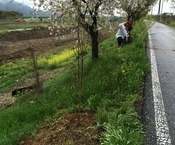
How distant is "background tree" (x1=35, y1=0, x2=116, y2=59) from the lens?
7.85m

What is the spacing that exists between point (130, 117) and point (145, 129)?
298mm

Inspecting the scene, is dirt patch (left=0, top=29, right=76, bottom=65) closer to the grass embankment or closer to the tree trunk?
the tree trunk

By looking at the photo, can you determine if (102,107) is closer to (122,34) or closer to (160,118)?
(160,118)

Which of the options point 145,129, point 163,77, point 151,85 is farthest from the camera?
point 163,77

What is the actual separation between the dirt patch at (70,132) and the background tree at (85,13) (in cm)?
295

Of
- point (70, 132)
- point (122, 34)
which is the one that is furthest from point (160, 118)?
point (122, 34)

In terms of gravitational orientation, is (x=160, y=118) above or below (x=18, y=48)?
above

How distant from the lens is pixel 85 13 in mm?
8875

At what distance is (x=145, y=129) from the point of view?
4.62m

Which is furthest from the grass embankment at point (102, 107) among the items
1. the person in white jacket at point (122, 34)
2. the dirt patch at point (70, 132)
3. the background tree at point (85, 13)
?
the person in white jacket at point (122, 34)

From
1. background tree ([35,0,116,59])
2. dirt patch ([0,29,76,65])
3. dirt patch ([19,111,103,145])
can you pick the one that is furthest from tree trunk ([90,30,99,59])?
dirt patch ([0,29,76,65])

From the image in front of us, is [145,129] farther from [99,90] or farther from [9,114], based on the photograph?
[9,114]

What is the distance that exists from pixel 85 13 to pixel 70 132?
5.03 metres

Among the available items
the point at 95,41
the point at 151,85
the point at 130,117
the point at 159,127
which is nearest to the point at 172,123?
the point at 159,127
